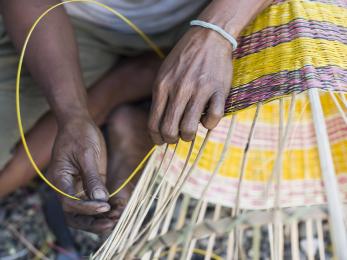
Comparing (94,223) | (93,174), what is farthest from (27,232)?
(93,174)

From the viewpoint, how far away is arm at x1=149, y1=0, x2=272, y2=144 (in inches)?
32.2

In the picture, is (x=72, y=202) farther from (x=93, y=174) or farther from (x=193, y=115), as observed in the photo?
(x=193, y=115)

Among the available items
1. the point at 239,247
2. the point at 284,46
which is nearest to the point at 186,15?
the point at 284,46

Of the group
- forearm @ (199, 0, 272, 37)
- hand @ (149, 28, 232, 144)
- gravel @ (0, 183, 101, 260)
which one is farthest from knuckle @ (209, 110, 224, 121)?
gravel @ (0, 183, 101, 260)

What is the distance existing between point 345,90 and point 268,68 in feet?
0.44

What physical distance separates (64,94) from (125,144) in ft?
0.91

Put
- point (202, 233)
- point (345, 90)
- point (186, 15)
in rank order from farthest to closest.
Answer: point (186, 15)
point (345, 90)
point (202, 233)

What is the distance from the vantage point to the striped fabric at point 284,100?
829 mm

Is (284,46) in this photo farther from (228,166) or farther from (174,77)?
(228,166)

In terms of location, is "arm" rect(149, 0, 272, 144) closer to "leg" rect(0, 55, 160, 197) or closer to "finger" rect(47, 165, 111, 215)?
"finger" rect(47, 165, 111, 215)

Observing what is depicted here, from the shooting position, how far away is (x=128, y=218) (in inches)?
36.4

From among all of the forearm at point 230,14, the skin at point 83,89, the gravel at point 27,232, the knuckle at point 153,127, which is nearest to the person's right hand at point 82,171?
the skin at point 83,89

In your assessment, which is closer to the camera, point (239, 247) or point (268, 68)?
point (239, 247)

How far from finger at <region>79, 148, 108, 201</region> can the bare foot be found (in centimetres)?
21
